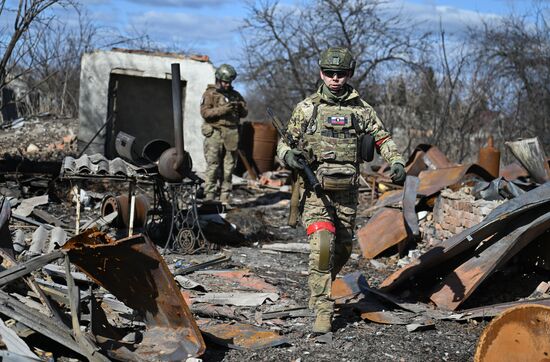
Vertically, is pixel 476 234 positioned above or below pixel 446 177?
below

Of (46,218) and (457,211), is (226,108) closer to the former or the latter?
(46,218)

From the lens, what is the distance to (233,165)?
12.3m

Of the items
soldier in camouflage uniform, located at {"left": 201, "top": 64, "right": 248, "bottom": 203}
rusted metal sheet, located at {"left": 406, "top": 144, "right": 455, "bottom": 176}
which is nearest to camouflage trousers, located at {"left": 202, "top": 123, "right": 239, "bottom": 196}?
soldier in camouflage uniform, located at {"left": 201, "top": 64, "right": 248, "bottom": 203}

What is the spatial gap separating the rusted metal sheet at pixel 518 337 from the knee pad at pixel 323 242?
1765 millimetres

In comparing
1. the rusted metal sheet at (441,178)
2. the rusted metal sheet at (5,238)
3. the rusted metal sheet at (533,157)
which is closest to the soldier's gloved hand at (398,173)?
the rusted metal sheet at (5,238)

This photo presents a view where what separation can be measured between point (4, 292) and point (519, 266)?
14.5 ft

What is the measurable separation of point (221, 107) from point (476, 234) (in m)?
6.24

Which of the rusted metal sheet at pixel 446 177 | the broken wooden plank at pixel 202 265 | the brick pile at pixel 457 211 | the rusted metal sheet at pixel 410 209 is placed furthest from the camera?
the rusted metal sheet at pixel 446 177

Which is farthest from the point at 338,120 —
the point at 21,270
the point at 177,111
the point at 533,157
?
the point at 533,157

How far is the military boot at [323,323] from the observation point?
214 inches

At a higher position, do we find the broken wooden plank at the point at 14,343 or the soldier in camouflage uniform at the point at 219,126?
the soldier in camouflage uniform at the point at 219,126

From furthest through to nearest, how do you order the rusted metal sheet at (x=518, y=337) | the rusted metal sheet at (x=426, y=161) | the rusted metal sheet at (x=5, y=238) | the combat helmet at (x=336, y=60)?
the rusted metal sheet at (x=426, y=161) → the combat helmet at (x=336, y=60) → the rusted metal sheet at (x=5, y=238) → the rusted metal sheet at (x=518, y=337)

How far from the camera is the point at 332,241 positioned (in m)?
5.55

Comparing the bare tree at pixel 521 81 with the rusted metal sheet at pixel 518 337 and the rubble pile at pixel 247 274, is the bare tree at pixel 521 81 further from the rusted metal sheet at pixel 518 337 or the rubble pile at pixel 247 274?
the rusted metal sheet at pixel 518 337
